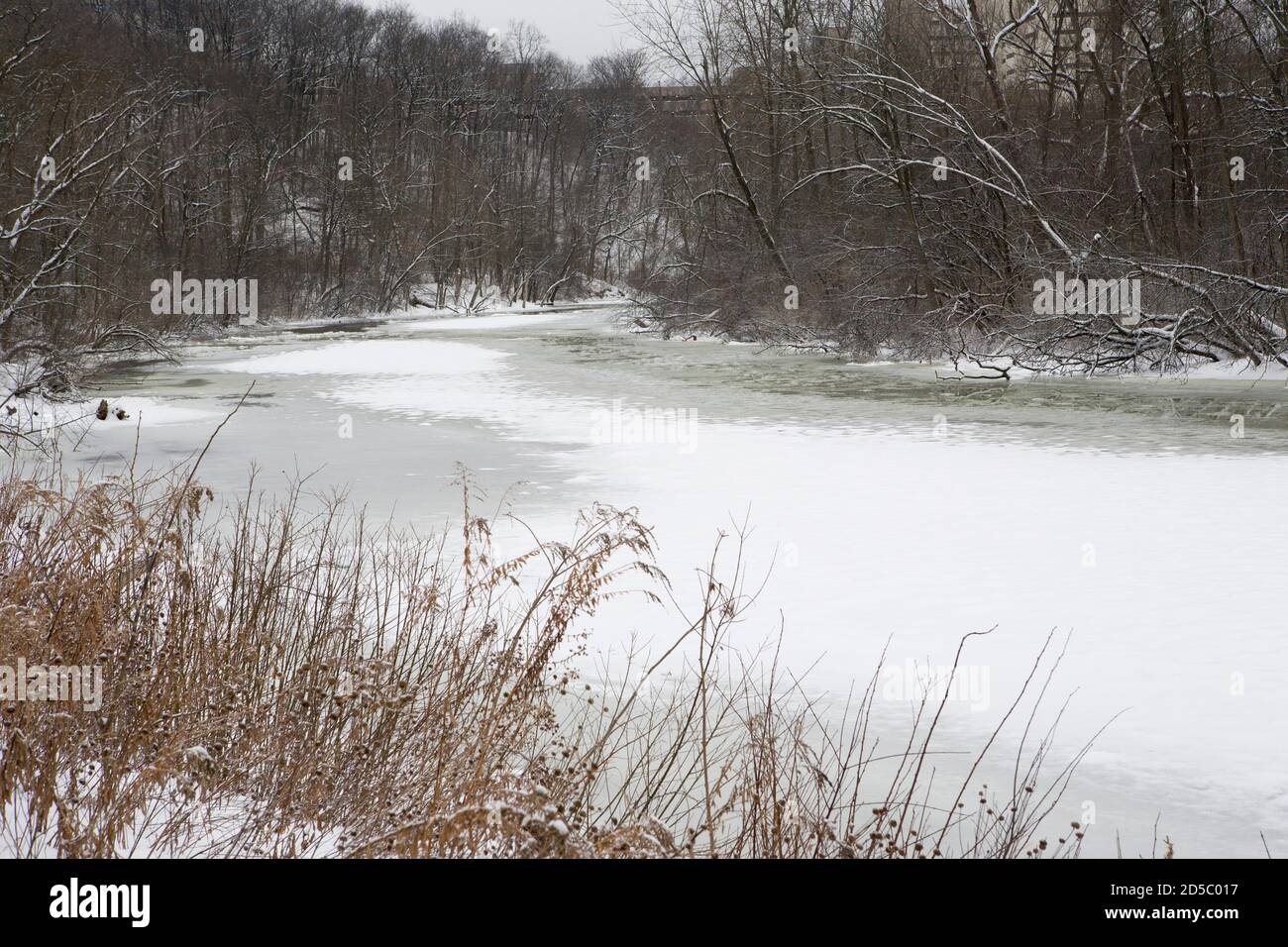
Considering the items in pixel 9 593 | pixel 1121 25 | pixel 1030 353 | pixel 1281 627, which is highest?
pixel 1121 25

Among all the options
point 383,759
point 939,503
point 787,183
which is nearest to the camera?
point 383,759

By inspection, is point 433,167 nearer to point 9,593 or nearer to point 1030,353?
point 1030,353

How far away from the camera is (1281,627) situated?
6.46 meters

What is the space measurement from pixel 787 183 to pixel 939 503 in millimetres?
26980

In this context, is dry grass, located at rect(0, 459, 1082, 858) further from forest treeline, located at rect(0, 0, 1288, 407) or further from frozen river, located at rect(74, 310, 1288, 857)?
forest treeline, located at rect(0, 0, 1288, 407)

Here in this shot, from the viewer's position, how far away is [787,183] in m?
35.3

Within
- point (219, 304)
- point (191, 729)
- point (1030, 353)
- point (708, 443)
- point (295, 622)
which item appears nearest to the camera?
point (191, 729)

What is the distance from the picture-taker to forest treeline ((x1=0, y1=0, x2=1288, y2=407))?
19.6 meters

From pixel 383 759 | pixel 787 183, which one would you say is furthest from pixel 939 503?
pixel 787 183

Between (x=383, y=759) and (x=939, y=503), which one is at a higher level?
(x=939, y=503)

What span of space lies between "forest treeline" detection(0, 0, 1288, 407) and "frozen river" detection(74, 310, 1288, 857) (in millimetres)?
2205

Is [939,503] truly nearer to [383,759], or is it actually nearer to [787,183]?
[383,759]
